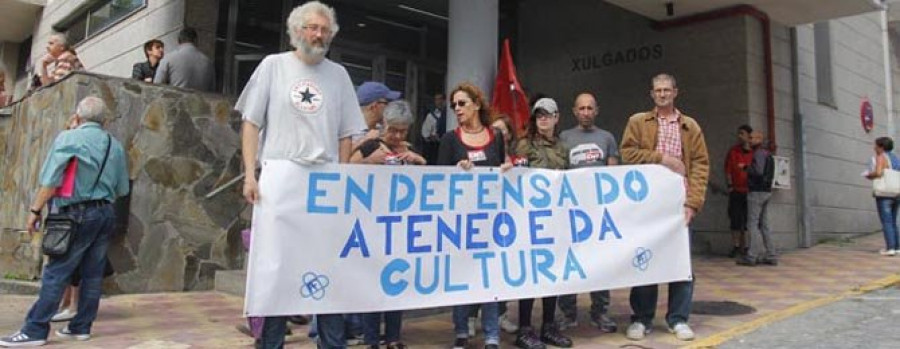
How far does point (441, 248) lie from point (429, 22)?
9.75 metres

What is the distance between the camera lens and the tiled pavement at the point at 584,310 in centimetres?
455

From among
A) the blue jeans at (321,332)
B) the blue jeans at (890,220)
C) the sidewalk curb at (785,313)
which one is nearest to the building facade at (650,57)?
the blue jeans at (890,220)

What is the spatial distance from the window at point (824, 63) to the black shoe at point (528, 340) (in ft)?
29.4

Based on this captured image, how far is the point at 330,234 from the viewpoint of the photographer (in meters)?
3.68

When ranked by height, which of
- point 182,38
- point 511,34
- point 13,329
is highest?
point 511,34

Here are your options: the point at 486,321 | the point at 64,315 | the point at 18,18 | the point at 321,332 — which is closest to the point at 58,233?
the point at 64,315

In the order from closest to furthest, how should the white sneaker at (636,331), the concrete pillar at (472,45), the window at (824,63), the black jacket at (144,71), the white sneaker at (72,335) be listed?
1. the white sneaker at (72,335)
2. the white sneaker at (636,331)
3. the concrete pillar at (472,45)
4. the black jacket at (144,71)
5. the window at (824,63)

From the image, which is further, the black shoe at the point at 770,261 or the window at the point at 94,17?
the window at the point at 94,17

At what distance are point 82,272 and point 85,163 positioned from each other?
0.75m

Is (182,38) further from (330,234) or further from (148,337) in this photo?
(330,234)

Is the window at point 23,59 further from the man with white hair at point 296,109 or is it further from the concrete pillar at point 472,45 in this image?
the man with white hair at point 296,109

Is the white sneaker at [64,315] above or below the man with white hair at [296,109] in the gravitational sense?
below

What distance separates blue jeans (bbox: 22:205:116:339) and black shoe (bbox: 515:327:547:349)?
2.86 meters

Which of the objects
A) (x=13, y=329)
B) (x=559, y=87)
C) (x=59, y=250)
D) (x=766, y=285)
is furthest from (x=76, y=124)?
(x=559, y=87)
